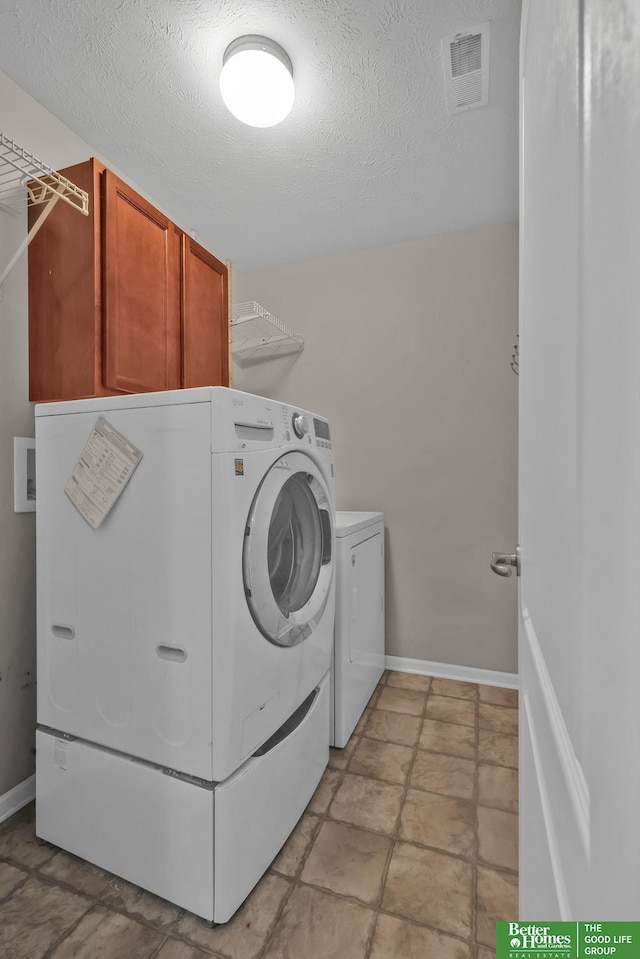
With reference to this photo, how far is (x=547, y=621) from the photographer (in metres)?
0.50

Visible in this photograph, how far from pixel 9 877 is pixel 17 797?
319 millimetres

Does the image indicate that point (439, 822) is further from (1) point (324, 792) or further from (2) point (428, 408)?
(2) point (428, 408)

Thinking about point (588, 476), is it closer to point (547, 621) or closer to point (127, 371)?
point (547, 621)

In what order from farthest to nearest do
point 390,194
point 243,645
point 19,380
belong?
point 390,194
point 19,380
point 243,645

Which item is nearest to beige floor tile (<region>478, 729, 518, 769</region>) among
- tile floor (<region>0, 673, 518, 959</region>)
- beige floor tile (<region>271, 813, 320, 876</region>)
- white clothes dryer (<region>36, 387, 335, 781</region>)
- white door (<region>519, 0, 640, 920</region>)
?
tile floor (<region>0, 673, 518, 959</region>)

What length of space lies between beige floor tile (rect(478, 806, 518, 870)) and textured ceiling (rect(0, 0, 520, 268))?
2510 mm

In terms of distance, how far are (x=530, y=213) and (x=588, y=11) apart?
0.38 meters

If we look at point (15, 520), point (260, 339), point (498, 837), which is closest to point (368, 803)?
point (498, 837)

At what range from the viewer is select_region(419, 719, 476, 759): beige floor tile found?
1.80 m

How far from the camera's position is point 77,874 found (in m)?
1.22

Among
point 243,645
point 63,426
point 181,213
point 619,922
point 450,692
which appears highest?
point 181,213

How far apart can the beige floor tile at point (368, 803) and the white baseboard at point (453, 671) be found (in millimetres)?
939

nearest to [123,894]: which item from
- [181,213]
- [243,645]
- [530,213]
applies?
[243,645]

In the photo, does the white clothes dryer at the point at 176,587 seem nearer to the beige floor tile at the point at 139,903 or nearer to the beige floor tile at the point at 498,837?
the beige floor tile at the point at 139,903
